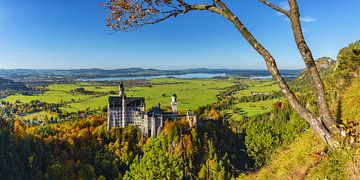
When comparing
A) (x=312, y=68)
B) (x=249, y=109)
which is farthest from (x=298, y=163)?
(x=249, y=109)

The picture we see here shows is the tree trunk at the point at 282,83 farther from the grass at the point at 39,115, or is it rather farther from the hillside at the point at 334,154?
the grass at the point at 39,115

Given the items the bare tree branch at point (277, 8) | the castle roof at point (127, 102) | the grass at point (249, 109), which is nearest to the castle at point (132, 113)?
the castle roof at point (127, 102)

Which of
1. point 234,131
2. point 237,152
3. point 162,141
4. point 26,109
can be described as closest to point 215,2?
point 162,141

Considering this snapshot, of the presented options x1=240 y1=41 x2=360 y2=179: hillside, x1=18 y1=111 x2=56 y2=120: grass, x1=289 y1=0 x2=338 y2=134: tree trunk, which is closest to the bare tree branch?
x1=289 y1=0 x2=338 y2=134: tree trunk

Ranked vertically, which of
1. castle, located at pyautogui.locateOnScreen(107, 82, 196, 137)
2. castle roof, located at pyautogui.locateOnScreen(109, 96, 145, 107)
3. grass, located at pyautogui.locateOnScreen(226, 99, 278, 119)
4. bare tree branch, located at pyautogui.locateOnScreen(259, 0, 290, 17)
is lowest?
grass, located at pyautogui.locateOnScreen(226, 99, 278, 119)

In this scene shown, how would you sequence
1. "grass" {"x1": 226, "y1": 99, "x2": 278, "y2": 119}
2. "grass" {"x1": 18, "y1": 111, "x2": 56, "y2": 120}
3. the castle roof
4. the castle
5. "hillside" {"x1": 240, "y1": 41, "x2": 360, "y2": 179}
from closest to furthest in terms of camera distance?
"hillside" {"x1": 240, "y1": 41, "x2": 360, "y2": 179} < the castle < the castle roof < "grass" {"x1": 226, "y1": 99, "x2": 278, "y2": 119} < "grass" {"x1": 18, "y1": 111, "x2": 56, "y2": 120}

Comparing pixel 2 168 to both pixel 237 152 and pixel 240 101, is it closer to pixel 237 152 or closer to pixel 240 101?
pixel 237 152

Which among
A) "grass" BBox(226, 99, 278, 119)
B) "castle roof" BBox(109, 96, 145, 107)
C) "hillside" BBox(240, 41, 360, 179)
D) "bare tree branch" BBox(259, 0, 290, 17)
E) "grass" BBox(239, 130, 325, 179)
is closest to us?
"bare tree branch" BBox(259, 0, 290, 17)

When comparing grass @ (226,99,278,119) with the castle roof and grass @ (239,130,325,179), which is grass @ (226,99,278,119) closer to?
the castle roof
